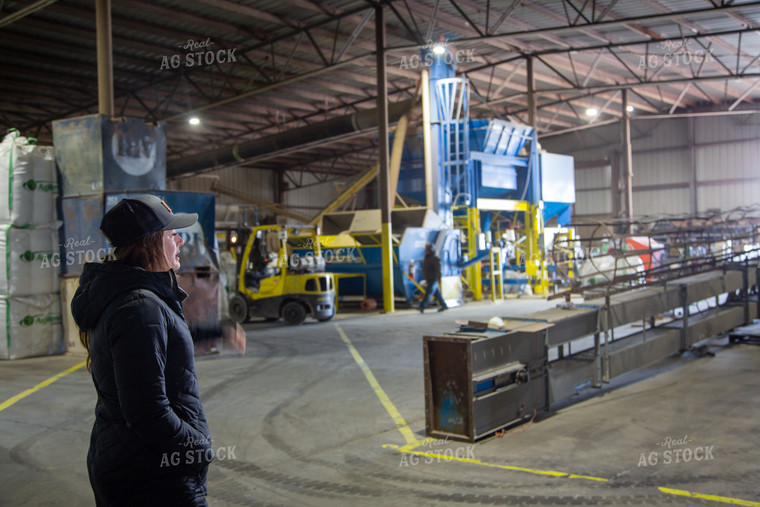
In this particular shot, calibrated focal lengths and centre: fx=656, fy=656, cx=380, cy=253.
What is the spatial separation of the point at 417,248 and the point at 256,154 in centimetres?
819

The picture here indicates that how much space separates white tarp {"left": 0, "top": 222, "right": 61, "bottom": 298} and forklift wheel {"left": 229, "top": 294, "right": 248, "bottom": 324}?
4435mm

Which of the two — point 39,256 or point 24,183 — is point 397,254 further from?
point 24,183

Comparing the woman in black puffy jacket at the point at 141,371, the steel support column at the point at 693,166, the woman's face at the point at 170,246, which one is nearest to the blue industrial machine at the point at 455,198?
the steel support column at the point at 693,166

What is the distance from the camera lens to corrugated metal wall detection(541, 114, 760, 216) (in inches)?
1193

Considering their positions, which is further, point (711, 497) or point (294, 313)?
point (294, 313)

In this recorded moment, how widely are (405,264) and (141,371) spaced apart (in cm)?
1464

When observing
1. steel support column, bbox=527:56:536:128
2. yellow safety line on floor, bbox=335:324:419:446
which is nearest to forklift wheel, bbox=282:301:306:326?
yellow safety line on floor, bbox=335:324:419:446

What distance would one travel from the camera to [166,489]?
215cm

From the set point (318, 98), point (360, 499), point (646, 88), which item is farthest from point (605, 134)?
point (360, 499)

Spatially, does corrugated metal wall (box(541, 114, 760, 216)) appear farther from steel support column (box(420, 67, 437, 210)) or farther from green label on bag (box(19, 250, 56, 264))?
green label on bag (box(19, 250, 56, 264))

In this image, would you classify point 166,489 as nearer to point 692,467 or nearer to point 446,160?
point 692,467

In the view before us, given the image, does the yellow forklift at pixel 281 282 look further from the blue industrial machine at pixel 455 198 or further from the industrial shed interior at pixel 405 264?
the blue industrial machine at pixel 455 198

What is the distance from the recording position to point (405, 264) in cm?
1661

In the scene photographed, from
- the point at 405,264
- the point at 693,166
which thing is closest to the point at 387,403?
the point at 405,264
